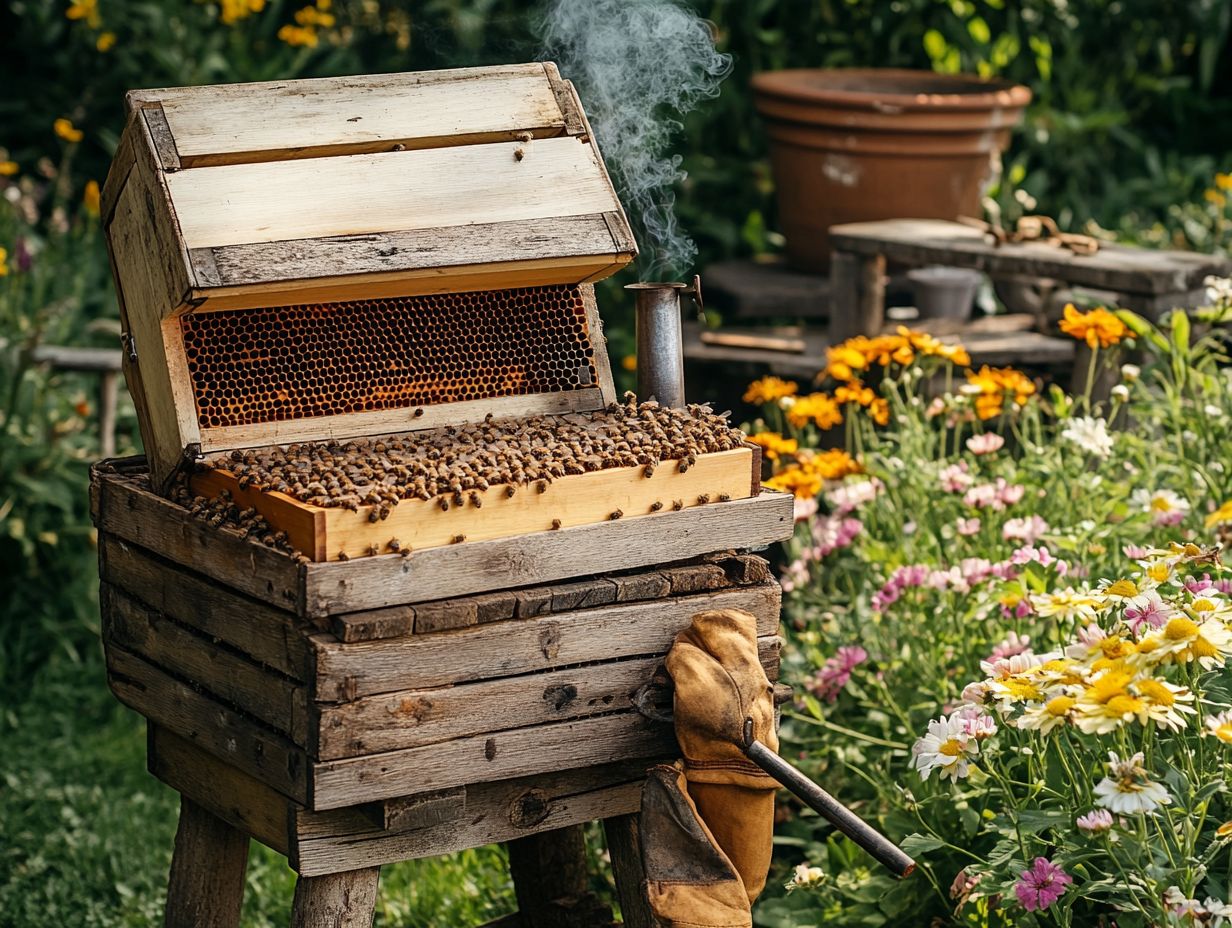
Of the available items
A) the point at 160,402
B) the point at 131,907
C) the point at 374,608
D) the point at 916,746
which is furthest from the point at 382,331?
the point at 131,907

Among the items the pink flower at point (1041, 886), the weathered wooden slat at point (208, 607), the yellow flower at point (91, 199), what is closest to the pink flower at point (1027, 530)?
the pink flower at point (1041, 886)

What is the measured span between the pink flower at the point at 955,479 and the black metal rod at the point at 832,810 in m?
1.12

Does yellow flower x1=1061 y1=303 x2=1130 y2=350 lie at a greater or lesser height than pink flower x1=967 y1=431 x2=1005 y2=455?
greater

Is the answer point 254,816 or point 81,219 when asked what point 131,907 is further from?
point 81,219

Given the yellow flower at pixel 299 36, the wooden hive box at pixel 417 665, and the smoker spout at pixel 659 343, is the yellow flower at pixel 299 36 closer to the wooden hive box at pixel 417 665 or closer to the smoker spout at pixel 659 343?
the smoker spout at pixel 659 343

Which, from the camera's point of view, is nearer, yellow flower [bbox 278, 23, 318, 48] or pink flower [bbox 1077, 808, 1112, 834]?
pink flower [bbox 1077, 808, 1112, 834]

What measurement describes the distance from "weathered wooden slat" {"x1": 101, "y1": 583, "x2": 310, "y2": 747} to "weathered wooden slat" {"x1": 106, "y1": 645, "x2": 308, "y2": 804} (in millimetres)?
16

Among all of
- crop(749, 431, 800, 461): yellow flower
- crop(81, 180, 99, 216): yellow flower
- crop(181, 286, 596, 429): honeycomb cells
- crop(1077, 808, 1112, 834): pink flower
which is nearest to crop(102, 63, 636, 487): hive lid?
crop(181, 286, 596, 429): honeycomb cells

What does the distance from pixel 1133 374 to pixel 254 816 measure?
1996 mm

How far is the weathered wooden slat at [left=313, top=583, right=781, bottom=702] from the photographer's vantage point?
1.99m

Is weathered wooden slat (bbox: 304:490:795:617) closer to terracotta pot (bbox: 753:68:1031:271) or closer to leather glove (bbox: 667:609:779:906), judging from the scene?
leather glove (bbox: 667:609:779:906)

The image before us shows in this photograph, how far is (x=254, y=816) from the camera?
2240 millimetres

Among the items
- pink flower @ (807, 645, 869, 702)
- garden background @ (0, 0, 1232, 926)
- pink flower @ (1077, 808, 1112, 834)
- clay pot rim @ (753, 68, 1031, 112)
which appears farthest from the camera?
clay pot rim @ (753, 68, 1031, 112)

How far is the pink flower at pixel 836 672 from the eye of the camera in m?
2.96
